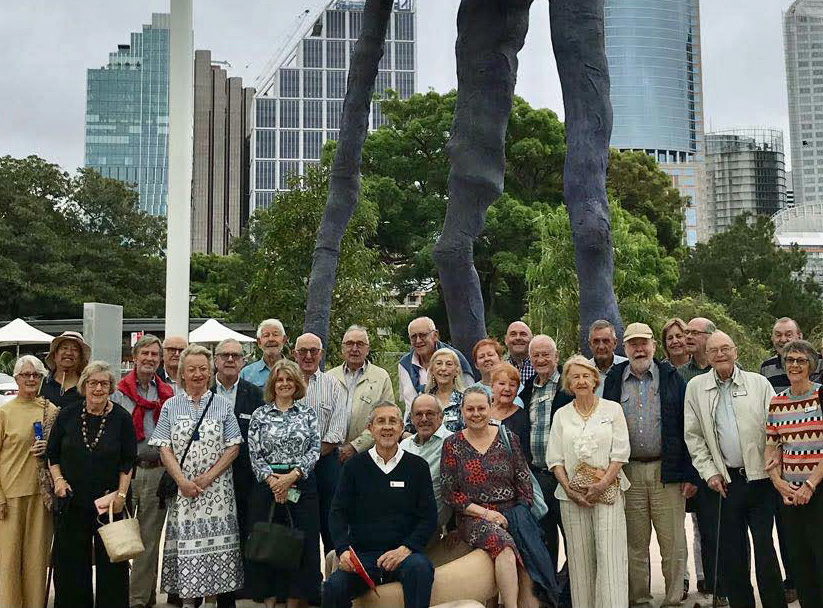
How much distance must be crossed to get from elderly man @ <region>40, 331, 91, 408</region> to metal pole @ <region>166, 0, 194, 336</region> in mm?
3700

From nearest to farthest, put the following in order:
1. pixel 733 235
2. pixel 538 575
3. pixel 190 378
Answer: pixel 538 575
pixel 190 378
pixel 733 235

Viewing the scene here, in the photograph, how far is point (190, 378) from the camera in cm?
488

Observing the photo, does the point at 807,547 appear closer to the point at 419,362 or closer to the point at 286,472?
the point at 419,362

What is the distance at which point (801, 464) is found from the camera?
179 inches

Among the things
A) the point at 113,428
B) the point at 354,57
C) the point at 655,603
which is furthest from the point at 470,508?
the point at 354,57

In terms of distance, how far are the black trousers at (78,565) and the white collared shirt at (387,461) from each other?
5.14 feet

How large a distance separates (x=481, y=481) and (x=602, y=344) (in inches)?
42.2

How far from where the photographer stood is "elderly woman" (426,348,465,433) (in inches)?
191

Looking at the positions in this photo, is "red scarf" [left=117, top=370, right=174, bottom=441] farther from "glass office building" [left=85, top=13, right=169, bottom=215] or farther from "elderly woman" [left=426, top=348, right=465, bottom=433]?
"glass office building" [left=85, top=13, right=169, bottom=215]

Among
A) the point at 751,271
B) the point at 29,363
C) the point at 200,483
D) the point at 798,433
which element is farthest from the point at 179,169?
the point at 751,271

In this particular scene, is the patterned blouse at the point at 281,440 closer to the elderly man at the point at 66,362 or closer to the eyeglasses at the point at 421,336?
the eyeglasses at the point at 421,336

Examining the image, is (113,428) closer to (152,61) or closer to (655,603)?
(655,603)

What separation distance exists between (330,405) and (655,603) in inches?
82.9

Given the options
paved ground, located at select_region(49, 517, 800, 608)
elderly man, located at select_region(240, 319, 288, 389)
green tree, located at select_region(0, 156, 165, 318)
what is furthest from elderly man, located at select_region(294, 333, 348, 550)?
A: green tree, located at select_region(0, 156, 165, 318)
